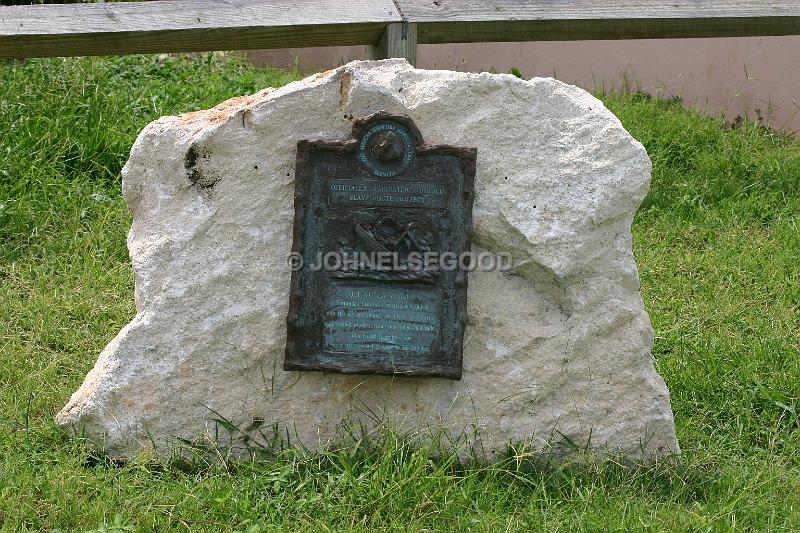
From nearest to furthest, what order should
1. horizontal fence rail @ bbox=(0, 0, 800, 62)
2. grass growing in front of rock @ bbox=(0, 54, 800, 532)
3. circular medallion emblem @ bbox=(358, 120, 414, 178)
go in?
grass growing in front of rock @ bbox=(0, 54, 800, 532) → circular medallion emblem @ bbox=(358, 120, 414, 178) → horizontal fence rail @ bbox=(0, 0, 800, 62)

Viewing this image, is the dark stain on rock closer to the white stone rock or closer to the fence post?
the white stone rock

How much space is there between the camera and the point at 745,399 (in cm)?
376

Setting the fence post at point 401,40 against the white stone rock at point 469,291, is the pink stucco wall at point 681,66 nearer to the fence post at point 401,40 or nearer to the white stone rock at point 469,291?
the fence post at point 401,40

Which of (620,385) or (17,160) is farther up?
(17,160)

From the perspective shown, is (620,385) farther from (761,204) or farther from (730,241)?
(761,204)

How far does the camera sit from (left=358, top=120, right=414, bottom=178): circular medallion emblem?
312cm

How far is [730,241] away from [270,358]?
2.77 meters

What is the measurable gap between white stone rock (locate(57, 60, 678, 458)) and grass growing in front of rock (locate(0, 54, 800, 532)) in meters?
0.15

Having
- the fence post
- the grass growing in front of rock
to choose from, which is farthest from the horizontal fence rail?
the grass growing in front of rock

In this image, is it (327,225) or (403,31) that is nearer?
(327,225)

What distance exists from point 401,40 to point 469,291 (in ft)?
5.63

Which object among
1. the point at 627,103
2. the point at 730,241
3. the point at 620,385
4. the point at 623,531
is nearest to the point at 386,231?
the point at 620,385

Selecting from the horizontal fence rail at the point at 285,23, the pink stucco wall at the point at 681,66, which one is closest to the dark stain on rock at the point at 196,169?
the horizontal fence rail at the point at 285,23

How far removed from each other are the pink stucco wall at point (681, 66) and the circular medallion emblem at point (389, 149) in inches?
143
